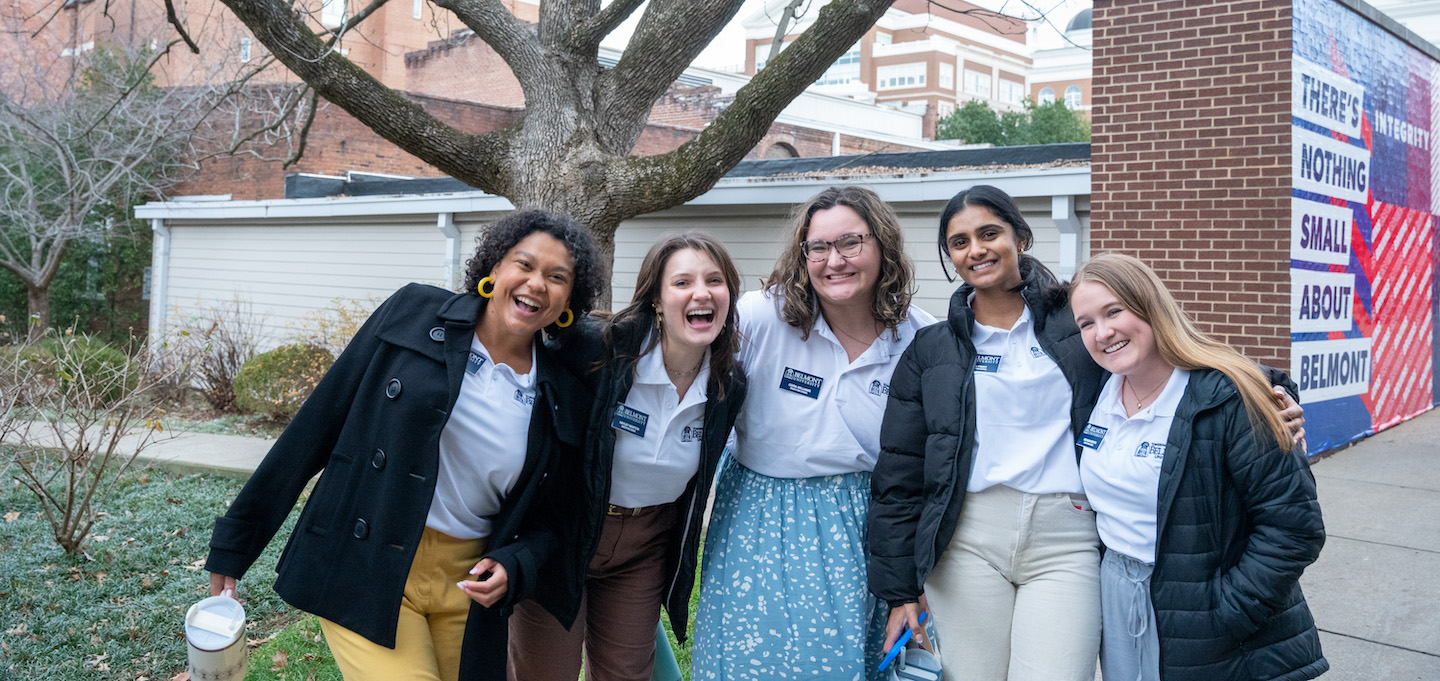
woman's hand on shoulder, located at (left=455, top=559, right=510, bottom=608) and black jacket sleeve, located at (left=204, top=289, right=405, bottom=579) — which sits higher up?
black jacket sleeve, located at (left=204, top=289, right=405, bottom=579)

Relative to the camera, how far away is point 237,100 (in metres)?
22.8

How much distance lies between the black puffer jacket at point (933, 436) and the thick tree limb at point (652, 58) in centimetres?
575

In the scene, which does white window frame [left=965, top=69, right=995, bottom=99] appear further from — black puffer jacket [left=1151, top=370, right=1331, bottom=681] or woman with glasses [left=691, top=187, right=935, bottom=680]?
black puffer jacket [left=1151, top=370, right=1331, bottom=681]

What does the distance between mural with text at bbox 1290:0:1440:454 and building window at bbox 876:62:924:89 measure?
6897 centimetres

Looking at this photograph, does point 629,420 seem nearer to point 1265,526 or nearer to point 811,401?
point 811,401

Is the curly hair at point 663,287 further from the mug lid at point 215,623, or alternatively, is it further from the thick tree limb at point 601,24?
the thick tree limb at point 601,24

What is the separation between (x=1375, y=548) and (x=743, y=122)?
4962 millimetres

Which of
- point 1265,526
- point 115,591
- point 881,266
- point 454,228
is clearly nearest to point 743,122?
point 881,266

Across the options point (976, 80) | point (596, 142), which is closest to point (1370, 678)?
point (596, 142)

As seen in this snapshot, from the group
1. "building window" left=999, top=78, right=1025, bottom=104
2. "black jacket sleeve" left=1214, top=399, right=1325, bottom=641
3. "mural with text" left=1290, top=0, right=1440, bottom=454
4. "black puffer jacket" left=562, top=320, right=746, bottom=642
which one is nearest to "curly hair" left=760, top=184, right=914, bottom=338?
"black puffer jacket" left=562, top=320, right=746, bottom=642

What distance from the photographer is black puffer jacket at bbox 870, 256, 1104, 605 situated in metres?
2.80

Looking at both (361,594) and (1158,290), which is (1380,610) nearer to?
(1158,290)

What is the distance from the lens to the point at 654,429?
9.95 ft

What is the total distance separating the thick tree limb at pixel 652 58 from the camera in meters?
8.12
